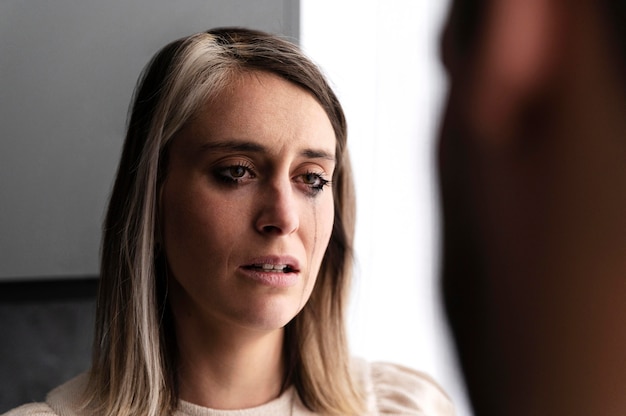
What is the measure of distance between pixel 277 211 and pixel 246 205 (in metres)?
0.04

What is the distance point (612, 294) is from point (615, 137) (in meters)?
0.24

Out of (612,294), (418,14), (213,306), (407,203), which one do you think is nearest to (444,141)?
(407,203)

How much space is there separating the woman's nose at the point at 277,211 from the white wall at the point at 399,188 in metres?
0.64

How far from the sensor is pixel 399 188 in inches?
66.7

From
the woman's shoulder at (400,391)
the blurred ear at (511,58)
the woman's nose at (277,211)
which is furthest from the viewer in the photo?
the blurred ear at (511,58)

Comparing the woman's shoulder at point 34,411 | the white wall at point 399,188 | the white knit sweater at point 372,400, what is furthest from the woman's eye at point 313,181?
the white wall at point 399,188

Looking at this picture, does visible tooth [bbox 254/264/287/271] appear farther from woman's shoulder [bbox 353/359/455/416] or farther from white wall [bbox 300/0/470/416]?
white wall [bbox 300/0/470/416]

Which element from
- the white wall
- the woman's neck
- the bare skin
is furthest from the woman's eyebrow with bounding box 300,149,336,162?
the white wall

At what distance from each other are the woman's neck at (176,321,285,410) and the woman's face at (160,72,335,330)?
0.13 ft

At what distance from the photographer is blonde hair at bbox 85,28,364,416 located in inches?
38.6

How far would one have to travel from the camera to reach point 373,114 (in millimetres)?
1617

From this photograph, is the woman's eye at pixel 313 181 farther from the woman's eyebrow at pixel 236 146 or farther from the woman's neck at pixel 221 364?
the woman's neck at pixel 221 364

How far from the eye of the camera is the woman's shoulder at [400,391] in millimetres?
1187

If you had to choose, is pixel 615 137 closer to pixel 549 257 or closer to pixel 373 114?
pixel 549 257
